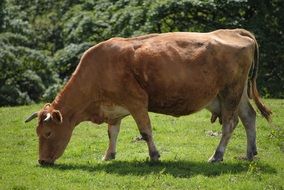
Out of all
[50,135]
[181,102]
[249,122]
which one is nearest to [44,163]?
[50,135]

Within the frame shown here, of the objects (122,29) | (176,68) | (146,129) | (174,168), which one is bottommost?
(122,29)

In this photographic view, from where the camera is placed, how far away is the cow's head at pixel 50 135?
11820 mm

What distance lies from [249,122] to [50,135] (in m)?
3.89

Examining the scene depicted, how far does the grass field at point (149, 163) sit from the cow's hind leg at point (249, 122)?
0.25 m

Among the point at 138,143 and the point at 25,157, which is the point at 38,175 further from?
the point at 138,143

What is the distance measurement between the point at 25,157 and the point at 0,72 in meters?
12.6

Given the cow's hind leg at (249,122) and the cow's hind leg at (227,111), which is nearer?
the cow's hind leg at (227,111)

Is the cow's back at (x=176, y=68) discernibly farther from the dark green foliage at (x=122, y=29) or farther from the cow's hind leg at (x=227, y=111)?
the dark green foliage at (x=122, y=29)

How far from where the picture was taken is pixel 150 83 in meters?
11.7

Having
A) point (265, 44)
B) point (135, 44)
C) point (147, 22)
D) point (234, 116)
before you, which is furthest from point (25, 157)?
point (265, 44)

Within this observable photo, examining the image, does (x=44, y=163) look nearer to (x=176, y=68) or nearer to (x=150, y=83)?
(x=150, y=83)

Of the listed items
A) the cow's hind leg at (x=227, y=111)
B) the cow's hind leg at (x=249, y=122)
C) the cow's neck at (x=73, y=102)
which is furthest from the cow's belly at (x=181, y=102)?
the cow's neck at (x=73, y=102)

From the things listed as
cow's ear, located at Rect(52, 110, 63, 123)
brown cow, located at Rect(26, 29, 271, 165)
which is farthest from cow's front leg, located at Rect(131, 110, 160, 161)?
cow's ear, located at Rect(52, 110, 63, 123)

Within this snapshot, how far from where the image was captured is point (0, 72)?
82.3 feet
